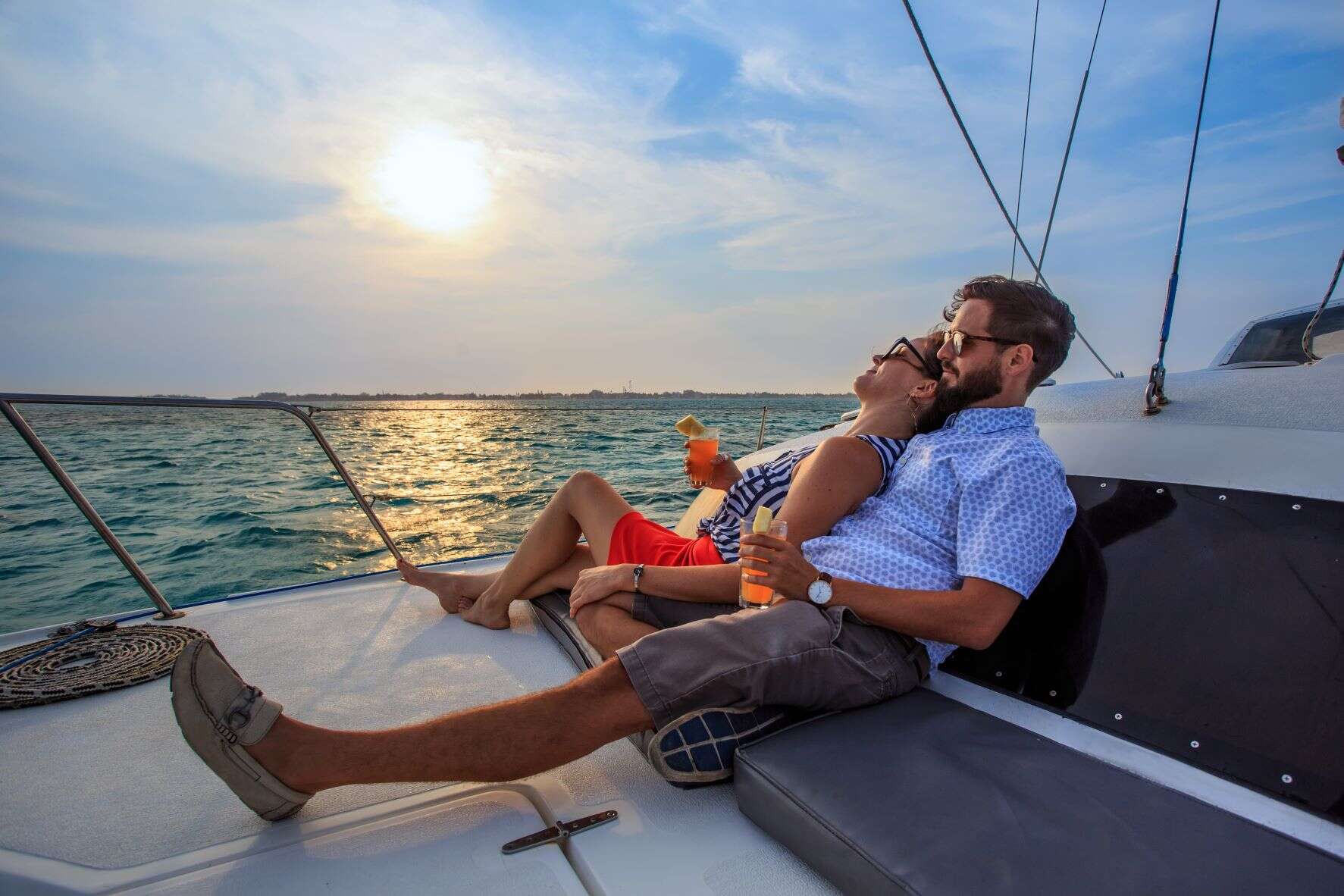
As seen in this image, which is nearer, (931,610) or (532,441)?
(931,610)

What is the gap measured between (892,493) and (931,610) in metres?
0.37

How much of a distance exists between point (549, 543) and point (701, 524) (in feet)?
1.73

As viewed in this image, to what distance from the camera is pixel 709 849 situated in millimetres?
1264

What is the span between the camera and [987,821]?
45.1 inches

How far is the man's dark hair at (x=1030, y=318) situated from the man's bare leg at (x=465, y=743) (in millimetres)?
1314

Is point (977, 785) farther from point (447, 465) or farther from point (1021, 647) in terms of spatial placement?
point (447, 465)

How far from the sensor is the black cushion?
3.39 feet

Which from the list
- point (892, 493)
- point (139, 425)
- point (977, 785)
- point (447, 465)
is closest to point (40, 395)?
point (892, 493)

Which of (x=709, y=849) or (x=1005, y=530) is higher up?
(x=1005, y=530)

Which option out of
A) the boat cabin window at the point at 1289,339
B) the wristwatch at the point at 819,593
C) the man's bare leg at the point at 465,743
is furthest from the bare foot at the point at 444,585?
the boat cabin window at the point at 1289,339

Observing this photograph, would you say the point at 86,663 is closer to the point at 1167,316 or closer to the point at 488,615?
the point at 488,615

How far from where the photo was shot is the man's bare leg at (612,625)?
1.88 metres

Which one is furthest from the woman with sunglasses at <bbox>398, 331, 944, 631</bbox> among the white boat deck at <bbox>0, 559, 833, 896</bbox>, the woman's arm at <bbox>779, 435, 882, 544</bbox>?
the white boat deck at <bbox>0, 559, 833, 896</bbox>

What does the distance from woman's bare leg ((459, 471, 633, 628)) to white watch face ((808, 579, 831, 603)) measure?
2.98 ft
